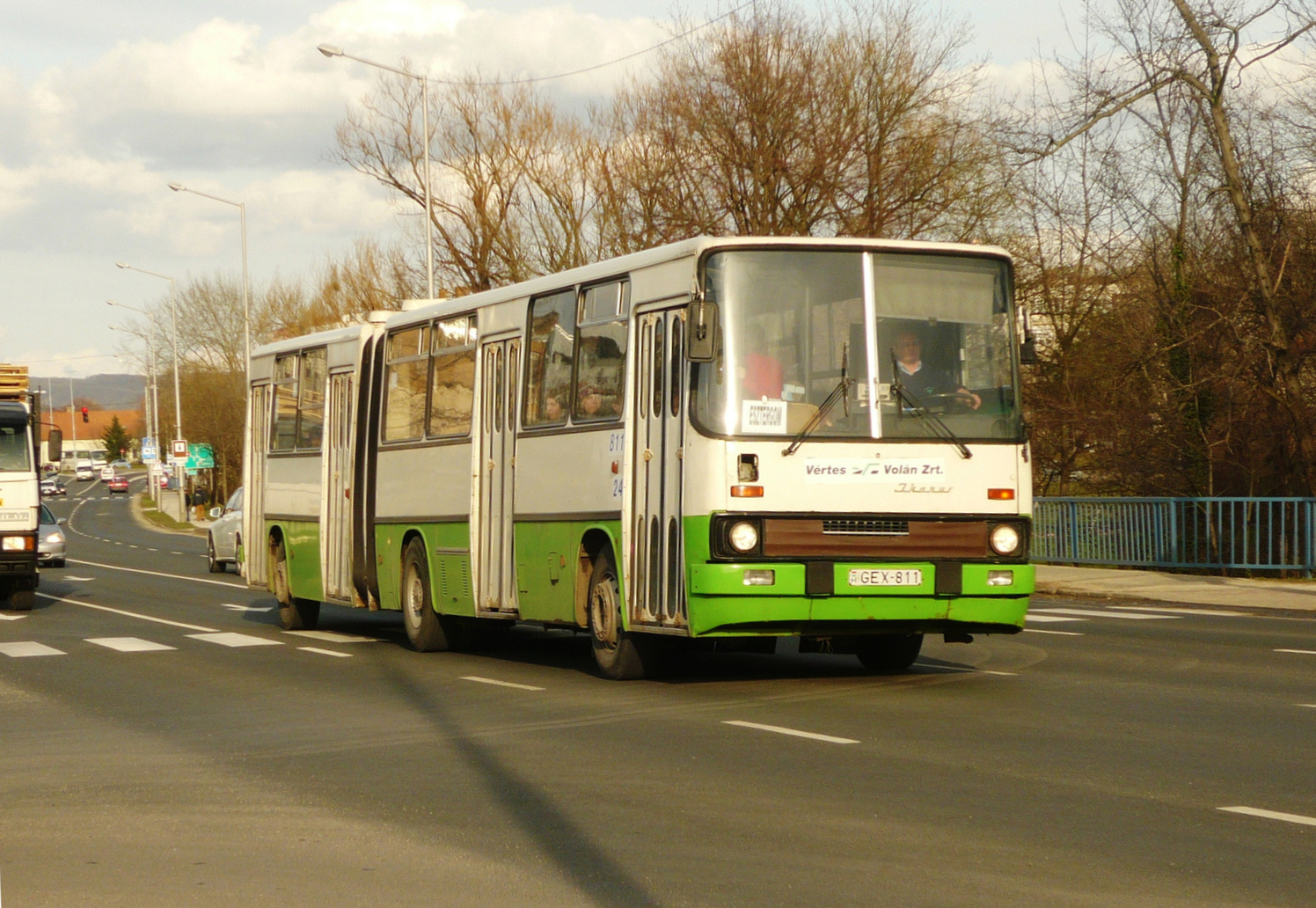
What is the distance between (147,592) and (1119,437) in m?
16.1

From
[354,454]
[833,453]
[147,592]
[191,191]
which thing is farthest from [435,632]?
[191,191]

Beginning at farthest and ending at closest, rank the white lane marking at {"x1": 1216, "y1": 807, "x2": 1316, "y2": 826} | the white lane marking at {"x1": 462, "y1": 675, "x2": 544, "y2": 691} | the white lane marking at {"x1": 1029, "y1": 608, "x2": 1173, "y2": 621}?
the white lane marking at {"x1": 1029, "y1": 608, "x2": 1173, "y2": 621}, the white lane marking at {"x1": 462, "y1": 675, "x2": 544, "y2": 691}, the white lane marking at {"x1": 1216, "y1": 807, "x2": 1316, "y2": 826}

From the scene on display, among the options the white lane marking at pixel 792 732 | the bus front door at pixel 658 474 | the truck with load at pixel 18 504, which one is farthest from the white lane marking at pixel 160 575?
the white lane marking at pixel 792 732

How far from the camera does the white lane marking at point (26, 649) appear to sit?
17.3 metres

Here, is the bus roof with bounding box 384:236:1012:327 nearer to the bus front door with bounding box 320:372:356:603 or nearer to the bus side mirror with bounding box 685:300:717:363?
the bus side mirror with bounding box 685:300:717:363

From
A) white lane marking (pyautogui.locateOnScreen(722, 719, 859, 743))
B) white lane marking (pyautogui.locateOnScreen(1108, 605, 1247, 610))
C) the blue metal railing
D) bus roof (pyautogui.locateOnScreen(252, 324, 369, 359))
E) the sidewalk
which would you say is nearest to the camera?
white lane marking (pyautogui.locateOnScreen(722, 719, 859, 743))

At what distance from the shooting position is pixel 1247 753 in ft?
29.9

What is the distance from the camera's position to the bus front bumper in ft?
38.3

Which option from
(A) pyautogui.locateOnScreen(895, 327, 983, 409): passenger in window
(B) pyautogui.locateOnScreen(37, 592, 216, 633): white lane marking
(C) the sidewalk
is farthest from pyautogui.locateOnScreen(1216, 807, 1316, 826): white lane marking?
(B) pyautogui.locateOnScreen(37, 592, 216, 633): white lane marking

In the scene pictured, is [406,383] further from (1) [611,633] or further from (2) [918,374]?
(2) [918,374]

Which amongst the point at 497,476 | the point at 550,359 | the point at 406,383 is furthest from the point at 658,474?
the point at 406,383

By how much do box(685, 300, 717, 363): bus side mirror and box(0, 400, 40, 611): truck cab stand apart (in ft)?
49.3

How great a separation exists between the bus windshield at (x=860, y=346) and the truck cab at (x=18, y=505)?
48.8ft

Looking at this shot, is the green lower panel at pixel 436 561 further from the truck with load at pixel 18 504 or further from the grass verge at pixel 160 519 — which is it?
the grass verge at pixel 160 519
